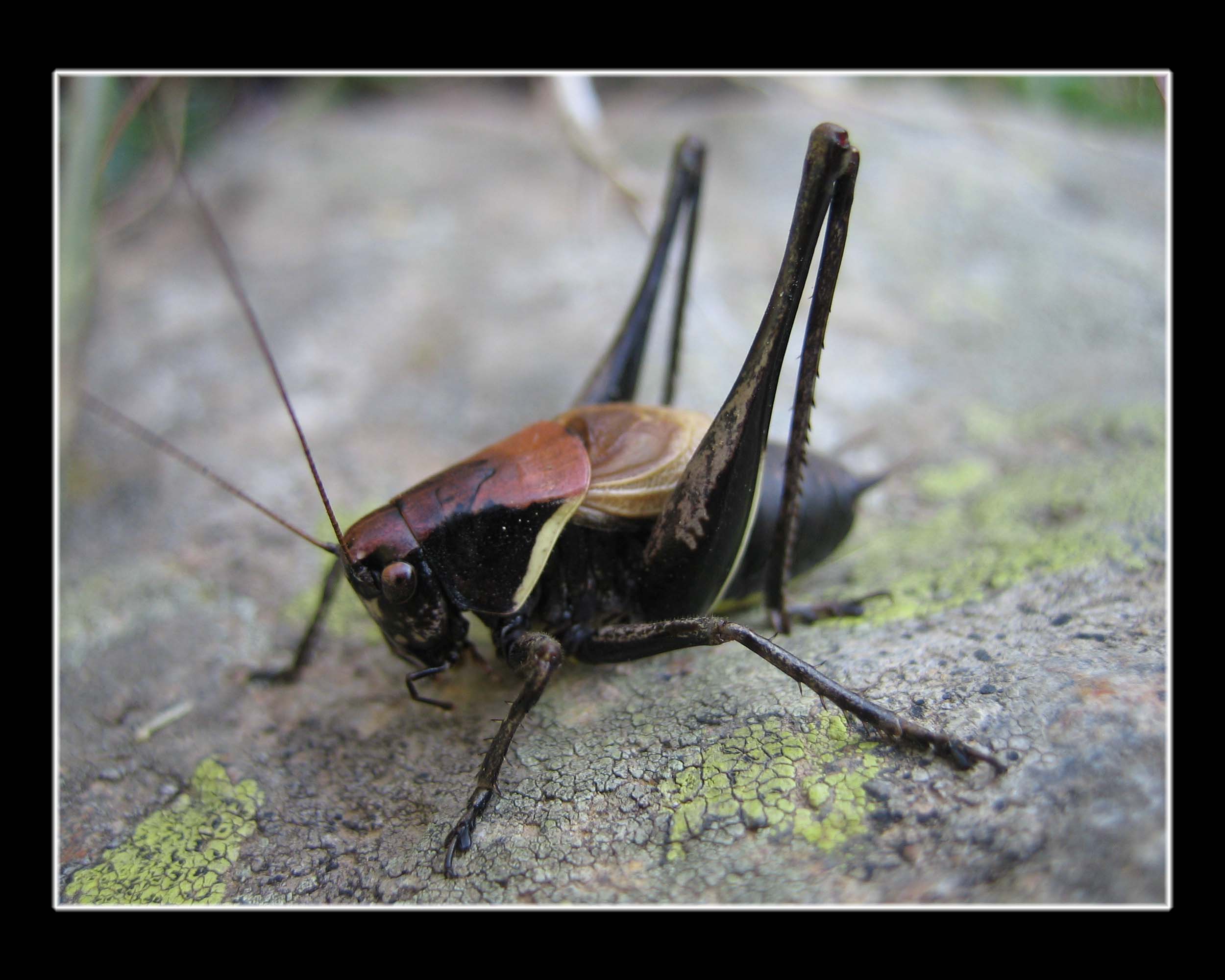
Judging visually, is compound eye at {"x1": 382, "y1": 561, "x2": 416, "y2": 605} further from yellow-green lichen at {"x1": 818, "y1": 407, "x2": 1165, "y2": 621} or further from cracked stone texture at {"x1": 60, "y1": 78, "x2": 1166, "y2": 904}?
yellow-green lichen at {"x1": 818, "y1": 407, "x2": 1165, "y2": 621}

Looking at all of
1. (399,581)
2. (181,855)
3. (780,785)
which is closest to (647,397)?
(399,581)

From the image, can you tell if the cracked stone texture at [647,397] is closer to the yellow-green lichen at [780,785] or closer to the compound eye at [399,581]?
the yellow-green lichen at [780,785]

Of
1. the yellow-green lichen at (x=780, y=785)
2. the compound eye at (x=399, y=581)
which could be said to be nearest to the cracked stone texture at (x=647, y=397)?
the yellow-green lichen at (x=780, y=785)

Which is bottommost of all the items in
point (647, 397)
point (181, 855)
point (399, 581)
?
point (181, 855)

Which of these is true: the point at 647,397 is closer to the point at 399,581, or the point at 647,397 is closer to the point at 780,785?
the point at 399,581

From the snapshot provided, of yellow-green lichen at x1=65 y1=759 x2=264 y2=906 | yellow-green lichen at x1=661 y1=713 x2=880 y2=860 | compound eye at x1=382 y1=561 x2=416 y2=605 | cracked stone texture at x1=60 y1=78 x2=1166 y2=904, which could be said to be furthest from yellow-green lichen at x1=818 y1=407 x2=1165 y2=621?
yellow-green lichen at x1=65 y1=759 x2=264 y2=906

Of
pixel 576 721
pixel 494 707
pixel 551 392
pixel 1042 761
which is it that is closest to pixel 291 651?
pixel 494 707
